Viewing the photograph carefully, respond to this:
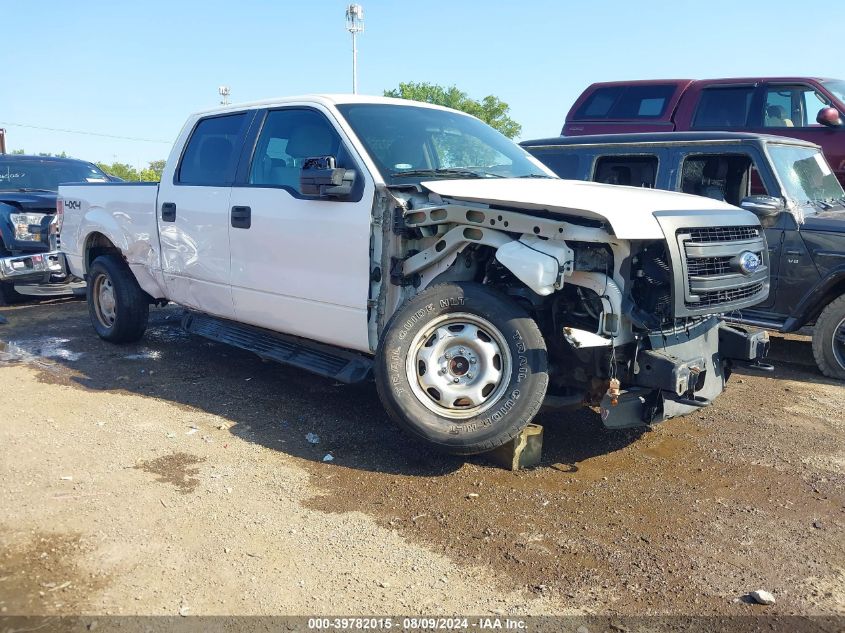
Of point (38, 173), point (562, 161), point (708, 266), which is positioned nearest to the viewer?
A: point (708, 266)

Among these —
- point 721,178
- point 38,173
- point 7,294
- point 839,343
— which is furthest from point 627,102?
point 7,294

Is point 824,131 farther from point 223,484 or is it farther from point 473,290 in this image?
point 223,484

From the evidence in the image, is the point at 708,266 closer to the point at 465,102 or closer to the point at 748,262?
the point at 748,262

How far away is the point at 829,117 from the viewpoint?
877 cm

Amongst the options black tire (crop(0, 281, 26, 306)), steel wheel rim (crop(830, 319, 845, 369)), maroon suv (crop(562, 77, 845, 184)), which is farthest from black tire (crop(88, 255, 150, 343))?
maroon suv (crop(562, 77, 845, 184))

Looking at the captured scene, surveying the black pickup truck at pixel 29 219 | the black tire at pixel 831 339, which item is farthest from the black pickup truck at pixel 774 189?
the black pickup truck at pixel 29 219

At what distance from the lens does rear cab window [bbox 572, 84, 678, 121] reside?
33.7 ft

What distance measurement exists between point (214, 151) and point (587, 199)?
3224 millimetres

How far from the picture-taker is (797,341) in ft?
25.0

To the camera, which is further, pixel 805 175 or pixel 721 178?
pixel 721 178

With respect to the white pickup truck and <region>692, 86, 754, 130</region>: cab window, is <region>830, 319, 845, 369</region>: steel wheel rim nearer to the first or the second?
the white pickup truck

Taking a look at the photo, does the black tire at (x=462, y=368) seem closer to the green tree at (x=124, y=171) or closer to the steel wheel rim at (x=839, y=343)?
the steel wheel rim at (x=839, y=343)

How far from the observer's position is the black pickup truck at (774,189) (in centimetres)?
604

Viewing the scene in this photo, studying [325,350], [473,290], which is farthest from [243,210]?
[473,290]
